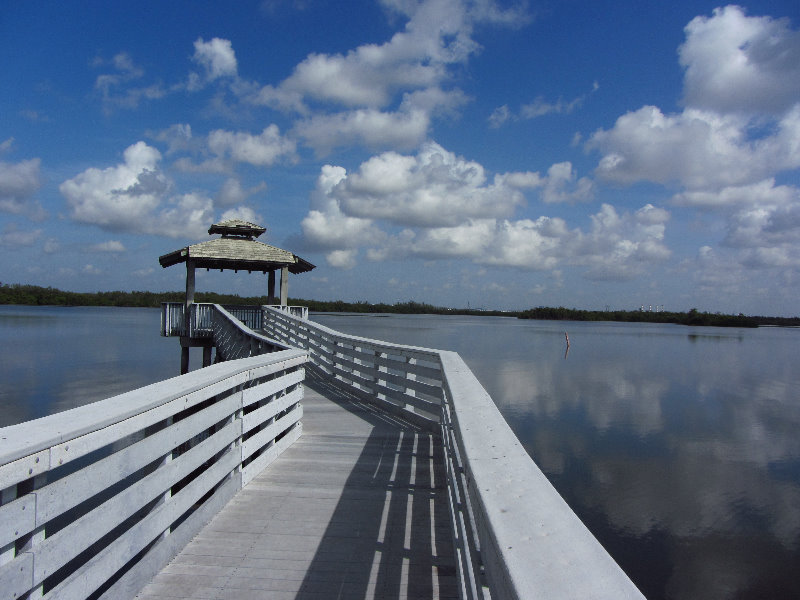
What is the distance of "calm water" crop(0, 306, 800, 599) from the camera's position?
8461mm

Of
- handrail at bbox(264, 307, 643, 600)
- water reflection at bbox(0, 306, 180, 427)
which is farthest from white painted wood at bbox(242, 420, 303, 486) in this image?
water reflection at bbox(0, 306, 180, 427)

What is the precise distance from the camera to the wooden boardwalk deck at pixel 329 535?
120 inches

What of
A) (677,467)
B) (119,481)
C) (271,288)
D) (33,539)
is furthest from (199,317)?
(33,539)

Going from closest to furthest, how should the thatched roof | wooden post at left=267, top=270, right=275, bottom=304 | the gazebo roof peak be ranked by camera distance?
the thatched roof, the gazebo roof peak, wooden post at left=267, top=270, right=275, bottom=304

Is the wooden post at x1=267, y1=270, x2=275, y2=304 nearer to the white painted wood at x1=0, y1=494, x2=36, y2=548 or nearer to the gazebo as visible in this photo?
the gazebo

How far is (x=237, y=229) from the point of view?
2142 cm

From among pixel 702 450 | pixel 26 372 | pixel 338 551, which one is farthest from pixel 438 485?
pixel 26 372

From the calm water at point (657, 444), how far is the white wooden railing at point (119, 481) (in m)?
6.13

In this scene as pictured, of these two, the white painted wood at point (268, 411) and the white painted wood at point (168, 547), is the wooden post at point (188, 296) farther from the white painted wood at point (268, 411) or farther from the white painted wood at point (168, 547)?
the white painted wood at point (168, 547)

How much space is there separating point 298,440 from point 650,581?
5.13 m

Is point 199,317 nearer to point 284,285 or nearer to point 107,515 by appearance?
point 284,285

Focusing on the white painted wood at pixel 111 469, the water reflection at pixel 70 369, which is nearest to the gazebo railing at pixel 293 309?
the water reflection at pixel 70 369

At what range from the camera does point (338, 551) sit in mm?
3506

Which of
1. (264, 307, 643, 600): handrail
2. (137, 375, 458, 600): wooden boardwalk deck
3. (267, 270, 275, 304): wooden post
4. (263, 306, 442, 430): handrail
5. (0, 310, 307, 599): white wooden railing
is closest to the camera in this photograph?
(264, 307, 643, 600): handrail
